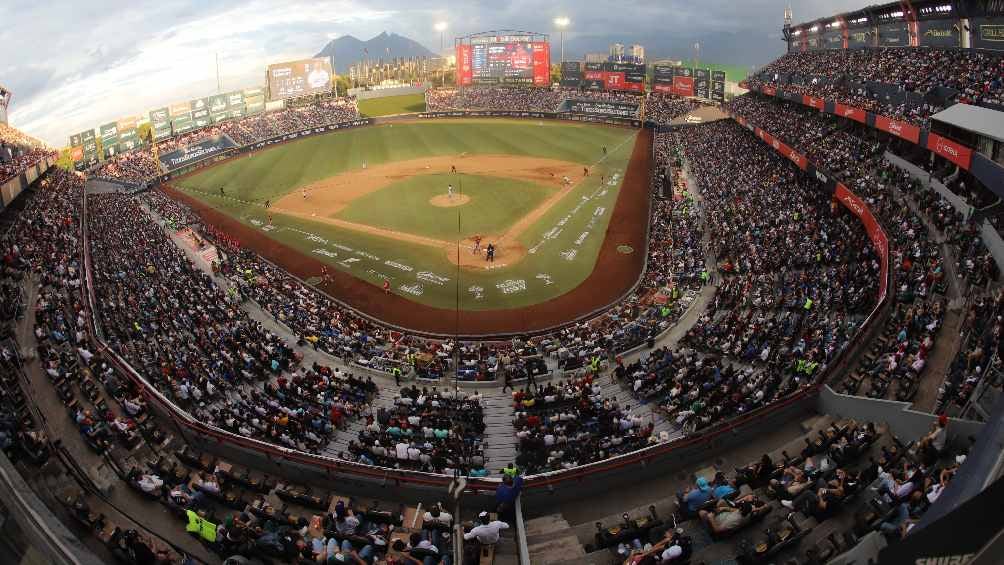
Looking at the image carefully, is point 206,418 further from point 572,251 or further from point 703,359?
point 572,251

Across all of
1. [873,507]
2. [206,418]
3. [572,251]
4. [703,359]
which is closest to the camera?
[873,507]

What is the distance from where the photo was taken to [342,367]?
842 inches

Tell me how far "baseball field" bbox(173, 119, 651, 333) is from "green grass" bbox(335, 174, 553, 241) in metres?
0.16

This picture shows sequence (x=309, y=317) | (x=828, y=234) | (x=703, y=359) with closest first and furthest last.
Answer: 1. (x=703, y=359)
2. (x=309, y=317)
3. (x=828, y=234)

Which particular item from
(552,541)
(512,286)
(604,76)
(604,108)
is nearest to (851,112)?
(512,286)

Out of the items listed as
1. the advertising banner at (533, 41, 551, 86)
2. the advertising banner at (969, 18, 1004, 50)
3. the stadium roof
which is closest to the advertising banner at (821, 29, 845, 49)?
the advertising banner at (969, 18, 1004, 50)

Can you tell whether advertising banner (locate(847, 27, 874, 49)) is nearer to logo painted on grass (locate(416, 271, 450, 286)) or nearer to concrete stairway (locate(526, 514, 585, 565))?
logo painted on grass (locate(416, 271, 450, 286))

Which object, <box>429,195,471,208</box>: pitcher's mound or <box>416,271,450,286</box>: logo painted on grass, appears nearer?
<box>416,271,450,286</box>: logo painted on grass

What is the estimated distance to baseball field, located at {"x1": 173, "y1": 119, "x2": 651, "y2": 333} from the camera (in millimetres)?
29547

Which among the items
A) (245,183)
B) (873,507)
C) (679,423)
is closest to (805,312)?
(679,423)

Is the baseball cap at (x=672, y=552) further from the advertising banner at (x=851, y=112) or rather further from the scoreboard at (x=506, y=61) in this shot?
the scoreboard at (x=506, y=61)

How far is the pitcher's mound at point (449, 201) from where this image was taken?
44.3m

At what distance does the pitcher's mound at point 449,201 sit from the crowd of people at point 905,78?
1135 inches

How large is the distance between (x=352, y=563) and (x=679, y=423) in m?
10.00
